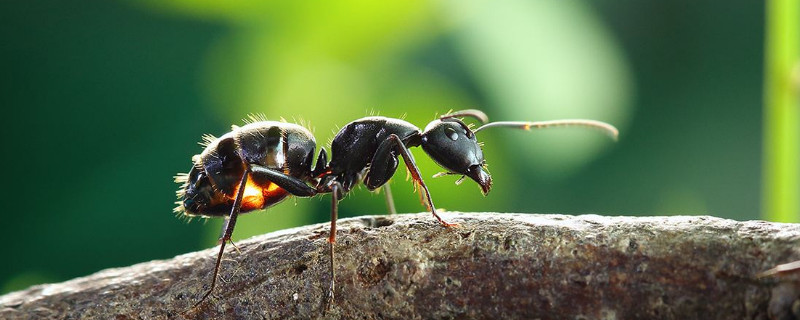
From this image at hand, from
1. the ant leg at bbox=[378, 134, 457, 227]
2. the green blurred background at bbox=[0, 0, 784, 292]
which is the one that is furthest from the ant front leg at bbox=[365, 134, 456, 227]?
the green blurred background at bbox=[0, 0, 784, 292]

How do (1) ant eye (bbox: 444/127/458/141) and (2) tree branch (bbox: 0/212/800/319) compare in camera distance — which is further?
(1) ant eye (bbox: 444/127/458/141)

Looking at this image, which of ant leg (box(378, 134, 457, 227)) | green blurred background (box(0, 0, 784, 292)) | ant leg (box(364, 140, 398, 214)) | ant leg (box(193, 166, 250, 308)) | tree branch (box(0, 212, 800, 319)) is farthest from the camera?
green blurred background (box(0, 0, 784, 292))

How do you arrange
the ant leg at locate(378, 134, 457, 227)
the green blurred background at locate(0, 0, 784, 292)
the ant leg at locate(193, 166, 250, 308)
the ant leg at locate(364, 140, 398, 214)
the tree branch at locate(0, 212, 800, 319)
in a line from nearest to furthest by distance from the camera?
1. the tree branch at locate(0, 212, 800, 319)
2. the ant leg at locate(193, 166, 250, 308)
3. the ant leg at locate(378, 134, 457, 227)
4. the ant leg at locate(364, 140, 398, 214)
5. the green blurred background at locate(0, 0, 784, 292)

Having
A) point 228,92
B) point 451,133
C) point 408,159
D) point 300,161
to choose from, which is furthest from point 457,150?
point 228,92

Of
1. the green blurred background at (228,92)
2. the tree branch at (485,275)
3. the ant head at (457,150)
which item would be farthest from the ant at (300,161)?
Result: the green blurred background at (228,92)

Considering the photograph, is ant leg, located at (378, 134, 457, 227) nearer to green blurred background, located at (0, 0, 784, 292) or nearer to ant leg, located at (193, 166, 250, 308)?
ant leg, located at (193, 166, 250, 308)

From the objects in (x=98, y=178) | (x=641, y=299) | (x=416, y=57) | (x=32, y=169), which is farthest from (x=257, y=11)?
(x=641, y=299)

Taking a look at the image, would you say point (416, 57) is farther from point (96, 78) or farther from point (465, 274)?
point (465, 274)
